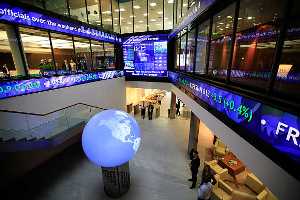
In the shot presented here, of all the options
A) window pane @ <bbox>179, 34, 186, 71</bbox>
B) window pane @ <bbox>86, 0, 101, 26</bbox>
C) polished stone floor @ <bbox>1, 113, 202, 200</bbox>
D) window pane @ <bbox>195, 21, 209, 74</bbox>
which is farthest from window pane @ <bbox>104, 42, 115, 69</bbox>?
window pane @ <bbox>195, 21, 209, 74</bbox>

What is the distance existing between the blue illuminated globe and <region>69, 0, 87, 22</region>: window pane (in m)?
8.05

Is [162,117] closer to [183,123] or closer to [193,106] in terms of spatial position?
[183,123]

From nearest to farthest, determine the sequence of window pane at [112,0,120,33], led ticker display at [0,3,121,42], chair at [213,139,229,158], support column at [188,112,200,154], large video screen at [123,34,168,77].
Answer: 1. led ticker display at [0,3,121,42]
2. chair at [213,139,229,158]
3. support column at [188,112,200,154]
4. large video screen at [123,34,168,77]
5. window pane at [112,0,120,33]

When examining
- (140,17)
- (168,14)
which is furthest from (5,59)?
(168,14)

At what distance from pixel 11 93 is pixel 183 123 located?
12.0 metres

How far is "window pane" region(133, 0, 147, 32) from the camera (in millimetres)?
14974

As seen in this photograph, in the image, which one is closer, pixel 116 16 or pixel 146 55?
pixel 146 55

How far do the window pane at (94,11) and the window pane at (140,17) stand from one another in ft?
11.7

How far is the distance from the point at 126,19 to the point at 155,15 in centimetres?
257

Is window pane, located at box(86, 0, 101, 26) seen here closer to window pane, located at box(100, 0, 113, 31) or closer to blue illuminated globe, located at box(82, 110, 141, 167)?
window pane, located at box(100, 0, 113, 31)

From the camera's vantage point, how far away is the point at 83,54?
10898mm

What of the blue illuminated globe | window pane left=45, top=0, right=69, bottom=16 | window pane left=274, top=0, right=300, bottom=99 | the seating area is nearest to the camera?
the blue illuminated globe

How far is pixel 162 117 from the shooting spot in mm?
16844

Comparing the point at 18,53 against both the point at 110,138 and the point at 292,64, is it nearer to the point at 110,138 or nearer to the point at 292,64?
the point at 110,138
